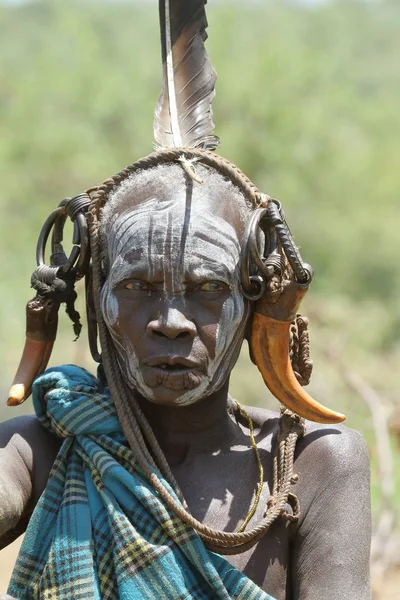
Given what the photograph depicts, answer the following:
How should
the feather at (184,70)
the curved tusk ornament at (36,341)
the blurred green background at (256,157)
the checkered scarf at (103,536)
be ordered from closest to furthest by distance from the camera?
the checkered scarf at (103,536), the curved tusk ornament at (36,341), the feather at (184,70), the blurred green background at (256,157)

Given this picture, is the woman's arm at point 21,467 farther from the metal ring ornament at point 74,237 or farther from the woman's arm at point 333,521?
the woman's arm at point 333,521

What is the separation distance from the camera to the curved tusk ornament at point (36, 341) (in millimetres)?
3027

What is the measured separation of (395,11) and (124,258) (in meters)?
71.6

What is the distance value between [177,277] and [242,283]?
0.20m

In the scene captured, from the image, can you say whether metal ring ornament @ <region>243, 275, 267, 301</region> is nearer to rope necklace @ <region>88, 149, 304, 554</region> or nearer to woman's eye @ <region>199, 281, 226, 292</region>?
woman's eye @ <region>199, 281, 226, 292</region>

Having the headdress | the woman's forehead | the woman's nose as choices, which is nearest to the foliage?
the headdress

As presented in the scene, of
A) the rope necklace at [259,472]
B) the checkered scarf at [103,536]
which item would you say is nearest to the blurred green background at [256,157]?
the rope necklace at [259,472]

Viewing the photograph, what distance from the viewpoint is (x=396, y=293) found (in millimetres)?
24469

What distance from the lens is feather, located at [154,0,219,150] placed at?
323 cm

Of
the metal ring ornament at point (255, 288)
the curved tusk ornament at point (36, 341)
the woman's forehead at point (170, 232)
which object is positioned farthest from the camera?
the curved tusk ornament at point (36, 341)

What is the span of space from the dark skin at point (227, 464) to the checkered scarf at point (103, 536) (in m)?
0.12

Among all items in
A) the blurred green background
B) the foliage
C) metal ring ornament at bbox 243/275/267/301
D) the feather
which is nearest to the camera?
metal ring ornament at bbox 243/275/267/301

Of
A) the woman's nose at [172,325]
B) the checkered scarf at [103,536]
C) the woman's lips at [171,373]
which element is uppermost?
the woman's nose at [172,325]

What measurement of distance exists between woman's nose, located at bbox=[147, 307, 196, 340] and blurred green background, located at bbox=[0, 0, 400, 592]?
879cm
